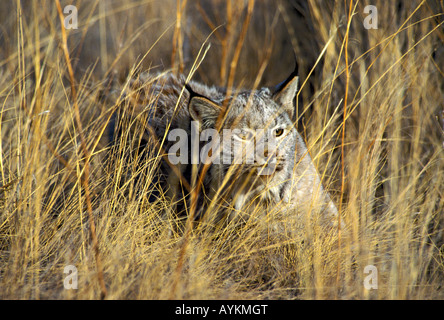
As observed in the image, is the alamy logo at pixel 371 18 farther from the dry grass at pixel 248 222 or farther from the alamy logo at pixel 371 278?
the alamy logo at pixel 371 278

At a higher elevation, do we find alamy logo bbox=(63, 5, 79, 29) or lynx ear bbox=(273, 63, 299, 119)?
alamy logo bbox=(63, 5, 79, 29)

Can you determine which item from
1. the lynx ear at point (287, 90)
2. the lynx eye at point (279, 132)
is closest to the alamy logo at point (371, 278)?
A: the lynx eye at point (279, 132)

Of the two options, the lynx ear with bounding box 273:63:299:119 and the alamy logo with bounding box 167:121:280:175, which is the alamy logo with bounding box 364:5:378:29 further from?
the alamy logo with bounding box 167:121:280:175

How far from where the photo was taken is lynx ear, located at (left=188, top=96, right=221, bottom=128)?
245cm

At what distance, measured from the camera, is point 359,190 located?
8.96 ft

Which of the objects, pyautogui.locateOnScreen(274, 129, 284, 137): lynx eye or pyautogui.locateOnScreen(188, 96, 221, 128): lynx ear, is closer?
pyautogui.locateOnScreen(188, 96, 221, 128): lynx ear

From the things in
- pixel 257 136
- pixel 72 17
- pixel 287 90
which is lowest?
pixel 257 136

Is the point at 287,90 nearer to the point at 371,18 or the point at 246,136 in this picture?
the point at 246,136

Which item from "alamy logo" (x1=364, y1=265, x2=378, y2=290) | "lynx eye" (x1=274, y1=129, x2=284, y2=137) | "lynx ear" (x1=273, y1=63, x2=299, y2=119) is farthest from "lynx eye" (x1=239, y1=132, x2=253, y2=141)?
"alamy logo" (x1=364, y1=265, x2=378, y2=290)

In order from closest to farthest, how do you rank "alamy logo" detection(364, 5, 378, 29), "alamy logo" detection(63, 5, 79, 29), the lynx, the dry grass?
1. the dry grass
2. "alamy logo" detection(63, 5, 79, 29)
3. the lynx
4. "alamy logo" detection(364, 5, 378, 29)

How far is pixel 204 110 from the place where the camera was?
260 centimetres

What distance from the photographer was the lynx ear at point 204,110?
2.45 meters

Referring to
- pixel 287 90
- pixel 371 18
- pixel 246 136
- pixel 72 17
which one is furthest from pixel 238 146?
pixel 371 18

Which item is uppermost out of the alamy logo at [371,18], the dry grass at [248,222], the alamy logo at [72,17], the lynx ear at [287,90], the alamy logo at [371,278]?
the alamy logo at [371,18]
